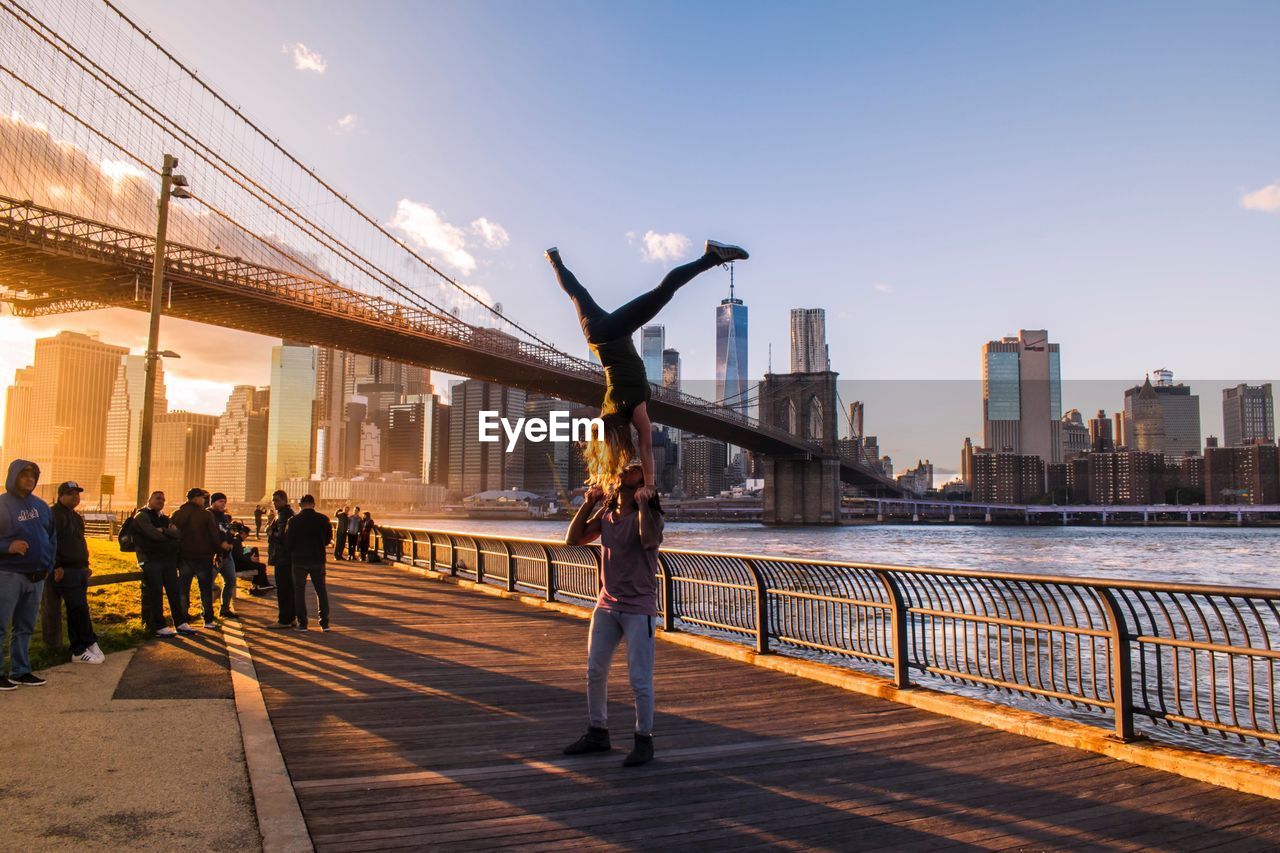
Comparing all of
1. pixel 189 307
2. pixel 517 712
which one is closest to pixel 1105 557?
pixel 189 307

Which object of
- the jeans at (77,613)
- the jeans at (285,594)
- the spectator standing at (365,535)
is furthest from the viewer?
the spectator standing at (365,535)

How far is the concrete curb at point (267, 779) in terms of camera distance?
12.5ft

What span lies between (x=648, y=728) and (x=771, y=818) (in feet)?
3.34

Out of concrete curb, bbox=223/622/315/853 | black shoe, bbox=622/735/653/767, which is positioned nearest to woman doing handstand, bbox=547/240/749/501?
black shoe, bbox=622/735/653/767

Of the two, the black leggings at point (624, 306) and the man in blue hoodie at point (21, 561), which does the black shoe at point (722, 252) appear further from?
the man in blue hoodie at point (21, 561)

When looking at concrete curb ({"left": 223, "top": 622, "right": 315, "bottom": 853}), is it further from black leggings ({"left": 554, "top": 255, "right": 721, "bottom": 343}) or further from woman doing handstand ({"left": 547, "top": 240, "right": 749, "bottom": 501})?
black leggings ({"left": 554, "top": 255, "right": 721, "bottom": 343})

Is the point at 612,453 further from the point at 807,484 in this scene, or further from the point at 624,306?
the point at 807,484

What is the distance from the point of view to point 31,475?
7121 millimetres

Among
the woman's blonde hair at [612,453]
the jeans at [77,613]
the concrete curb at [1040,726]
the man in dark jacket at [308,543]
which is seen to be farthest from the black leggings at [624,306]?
the man in dark jacket at [308,543]

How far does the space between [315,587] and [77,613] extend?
2854 mm

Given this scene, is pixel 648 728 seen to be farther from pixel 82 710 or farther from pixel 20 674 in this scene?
pixel 20 674

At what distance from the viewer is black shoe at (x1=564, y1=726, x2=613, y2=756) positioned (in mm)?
5312

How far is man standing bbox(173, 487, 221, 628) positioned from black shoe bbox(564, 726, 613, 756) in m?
6.79

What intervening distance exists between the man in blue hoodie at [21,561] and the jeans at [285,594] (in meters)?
3.83
